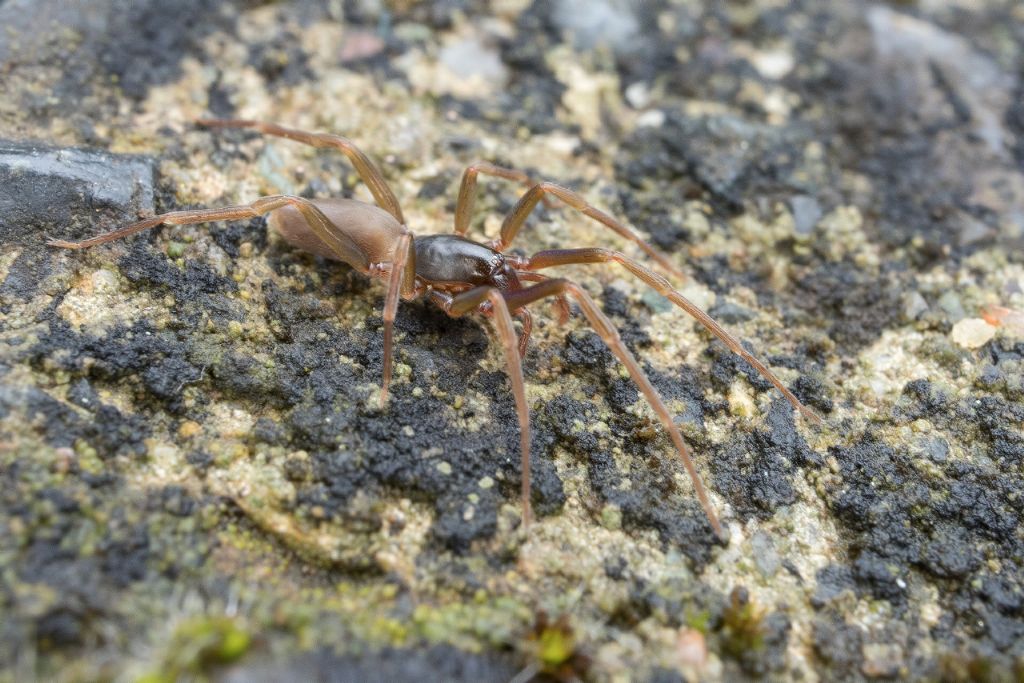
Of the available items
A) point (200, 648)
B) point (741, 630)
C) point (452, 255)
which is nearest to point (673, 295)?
point (452, 255)

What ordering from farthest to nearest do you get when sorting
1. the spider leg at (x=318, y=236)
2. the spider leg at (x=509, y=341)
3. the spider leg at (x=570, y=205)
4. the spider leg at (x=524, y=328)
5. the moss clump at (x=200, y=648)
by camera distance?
the spider leg at (x=570, y=205)
the spider leg at (x=524, y=328)
the spider leg at (x=318, y=236)
the spider leg at (x=509, y=341)
the moss clump at (x=200, y=648)

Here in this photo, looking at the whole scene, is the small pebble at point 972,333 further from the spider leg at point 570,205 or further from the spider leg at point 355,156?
the spider leg at point 355,156

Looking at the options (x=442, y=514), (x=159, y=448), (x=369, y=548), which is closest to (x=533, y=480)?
(x=442, y=514)

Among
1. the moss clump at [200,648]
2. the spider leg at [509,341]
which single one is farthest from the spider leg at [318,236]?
the moss clump at [200,648]

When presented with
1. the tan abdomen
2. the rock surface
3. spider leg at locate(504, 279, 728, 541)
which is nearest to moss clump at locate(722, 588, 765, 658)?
the rock surface

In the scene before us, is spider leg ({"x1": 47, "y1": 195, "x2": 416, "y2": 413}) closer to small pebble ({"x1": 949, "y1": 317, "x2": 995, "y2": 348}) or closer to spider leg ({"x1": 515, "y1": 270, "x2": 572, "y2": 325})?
spider leg ({"x1": 515, "y1": 270, "x2": 572, "y2": 325})

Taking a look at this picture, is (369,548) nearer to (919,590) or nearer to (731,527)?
(731,527)
